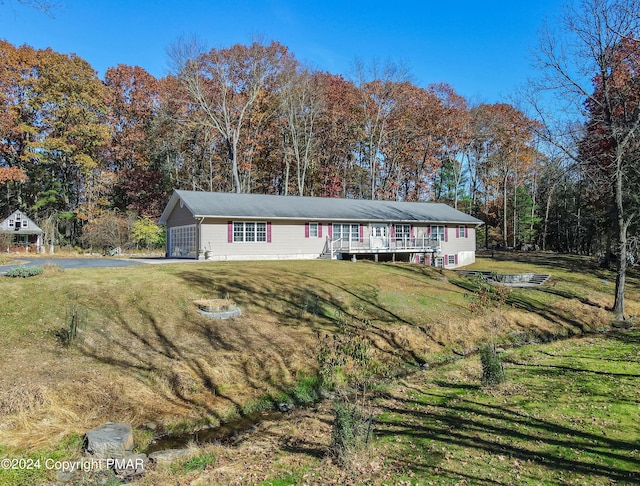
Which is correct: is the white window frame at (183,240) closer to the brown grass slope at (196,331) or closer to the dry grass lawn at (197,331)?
the brown grass slope at (196,331)

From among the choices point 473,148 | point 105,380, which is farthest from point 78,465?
point 473,148

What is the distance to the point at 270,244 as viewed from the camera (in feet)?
81.4

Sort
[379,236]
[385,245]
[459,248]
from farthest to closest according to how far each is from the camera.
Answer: [459,248], [379,236], [385,245]

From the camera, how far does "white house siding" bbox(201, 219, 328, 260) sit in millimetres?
23062

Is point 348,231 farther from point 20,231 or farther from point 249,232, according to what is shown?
point 20,231

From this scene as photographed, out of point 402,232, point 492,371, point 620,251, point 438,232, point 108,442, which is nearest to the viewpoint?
point 108,442

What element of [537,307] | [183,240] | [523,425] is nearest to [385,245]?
[537,307]

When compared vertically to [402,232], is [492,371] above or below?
below

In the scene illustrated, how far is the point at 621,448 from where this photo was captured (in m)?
5.73

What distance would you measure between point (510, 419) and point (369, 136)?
37.0 m

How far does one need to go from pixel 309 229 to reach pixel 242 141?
16.0m

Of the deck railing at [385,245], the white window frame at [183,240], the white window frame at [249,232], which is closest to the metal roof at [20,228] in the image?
the white window frame at [183,240]

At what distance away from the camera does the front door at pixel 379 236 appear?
27938mm

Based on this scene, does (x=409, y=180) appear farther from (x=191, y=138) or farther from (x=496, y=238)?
(x=191, y=138)
